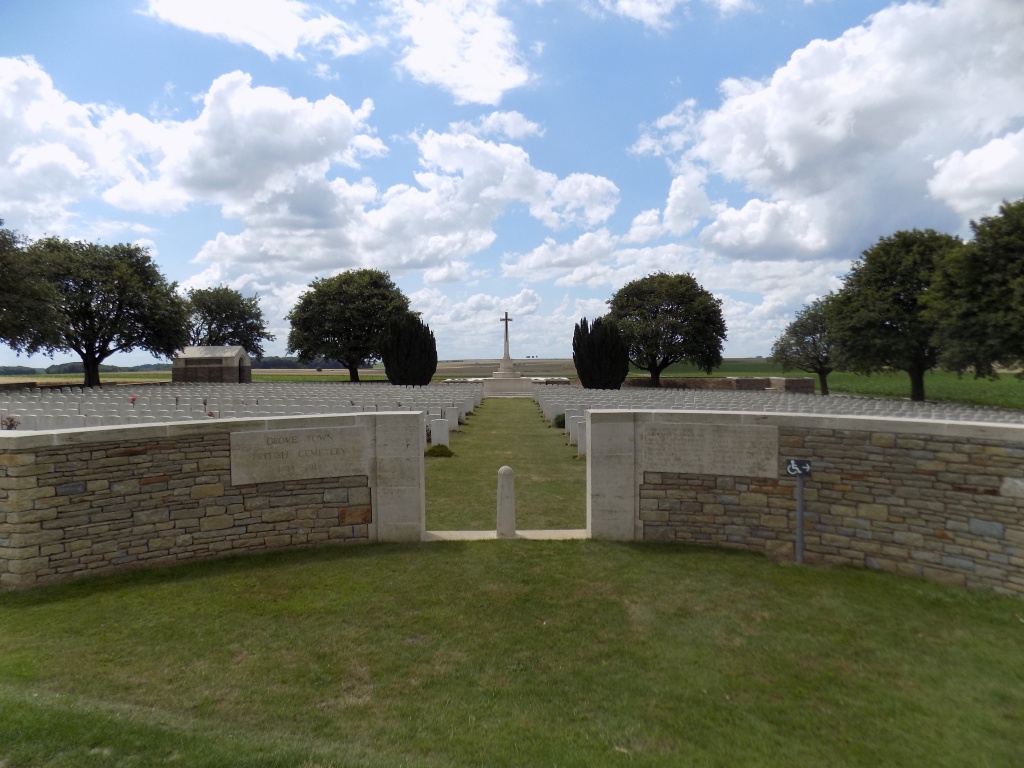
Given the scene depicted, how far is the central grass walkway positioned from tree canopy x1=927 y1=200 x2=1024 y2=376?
45.1 ft

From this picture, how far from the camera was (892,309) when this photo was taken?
22.3 meters

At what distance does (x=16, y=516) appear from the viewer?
4617 mm

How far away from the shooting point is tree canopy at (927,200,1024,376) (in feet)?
53.6

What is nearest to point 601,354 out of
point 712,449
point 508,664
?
point 712,449

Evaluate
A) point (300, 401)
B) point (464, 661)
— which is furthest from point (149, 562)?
point (300, 401)

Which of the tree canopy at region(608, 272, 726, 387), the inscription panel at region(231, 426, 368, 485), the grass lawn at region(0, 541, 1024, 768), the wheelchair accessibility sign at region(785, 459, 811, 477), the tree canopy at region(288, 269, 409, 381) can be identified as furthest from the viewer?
the tree canopy at region(288, 269, 409, 381)

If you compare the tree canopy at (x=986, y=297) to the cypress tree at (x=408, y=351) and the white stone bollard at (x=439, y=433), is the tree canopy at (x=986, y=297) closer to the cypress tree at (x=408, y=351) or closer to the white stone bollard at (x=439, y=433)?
the white stone bollard at (x=439, y=433)

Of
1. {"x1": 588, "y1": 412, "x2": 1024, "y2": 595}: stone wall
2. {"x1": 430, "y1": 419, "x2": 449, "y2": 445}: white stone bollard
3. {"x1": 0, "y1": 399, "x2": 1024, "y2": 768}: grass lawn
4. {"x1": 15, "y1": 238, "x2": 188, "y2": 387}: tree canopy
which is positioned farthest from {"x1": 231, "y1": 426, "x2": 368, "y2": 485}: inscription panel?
{"x1": 15, "y1": 238, "x2": 188, "y2": 387}: tree canopy

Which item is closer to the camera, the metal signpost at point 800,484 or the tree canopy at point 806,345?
the metal signpost at point 800,484

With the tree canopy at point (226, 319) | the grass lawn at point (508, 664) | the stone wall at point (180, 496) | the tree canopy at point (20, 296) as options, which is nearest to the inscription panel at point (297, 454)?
the stone wall at point (180, 496)

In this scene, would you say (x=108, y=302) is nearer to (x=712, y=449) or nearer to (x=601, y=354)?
(x=601, y=354)

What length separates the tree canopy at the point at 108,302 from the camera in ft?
103

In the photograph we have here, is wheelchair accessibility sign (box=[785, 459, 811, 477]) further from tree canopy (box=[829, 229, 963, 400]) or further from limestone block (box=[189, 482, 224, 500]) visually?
tree canopy (box=[829, 229, 963, 400])

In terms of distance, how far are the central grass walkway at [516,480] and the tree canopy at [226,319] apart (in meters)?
42.8
